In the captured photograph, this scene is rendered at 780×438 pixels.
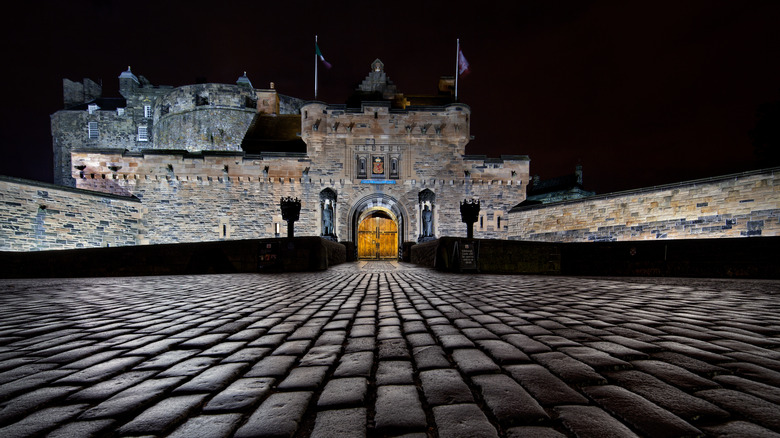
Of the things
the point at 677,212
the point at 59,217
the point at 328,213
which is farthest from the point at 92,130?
the point at 677,212

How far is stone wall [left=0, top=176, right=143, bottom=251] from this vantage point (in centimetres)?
1462

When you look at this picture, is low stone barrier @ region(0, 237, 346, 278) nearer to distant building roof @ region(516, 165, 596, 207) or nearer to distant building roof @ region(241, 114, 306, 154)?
distant building roof @ region(241, 114, 306, 154)

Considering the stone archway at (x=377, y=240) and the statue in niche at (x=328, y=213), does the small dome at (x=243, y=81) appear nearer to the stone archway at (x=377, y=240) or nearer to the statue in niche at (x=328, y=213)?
the statue in niche at (x=328, y=213)

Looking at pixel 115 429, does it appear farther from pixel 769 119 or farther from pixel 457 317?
pixel 769 119

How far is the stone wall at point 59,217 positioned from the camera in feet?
48.0

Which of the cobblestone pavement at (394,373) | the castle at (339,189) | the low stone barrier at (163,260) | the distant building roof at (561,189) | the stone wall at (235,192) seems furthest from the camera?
the distant building roof at (561,189)

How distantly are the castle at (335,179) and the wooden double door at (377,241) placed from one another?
3.1 inches

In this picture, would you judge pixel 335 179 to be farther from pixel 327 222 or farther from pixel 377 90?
pixel 377 90

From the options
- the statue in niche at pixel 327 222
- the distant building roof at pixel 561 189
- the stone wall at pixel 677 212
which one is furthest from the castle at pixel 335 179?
the distant building roof at pixel 561 189

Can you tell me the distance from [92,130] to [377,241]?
34.1 metres

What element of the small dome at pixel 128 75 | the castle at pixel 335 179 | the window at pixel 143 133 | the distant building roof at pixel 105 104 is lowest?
the castle at pixel 335 179

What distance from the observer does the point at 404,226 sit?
862 inches

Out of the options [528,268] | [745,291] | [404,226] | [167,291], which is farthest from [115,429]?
[404,226]

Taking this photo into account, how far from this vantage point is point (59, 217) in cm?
1625
